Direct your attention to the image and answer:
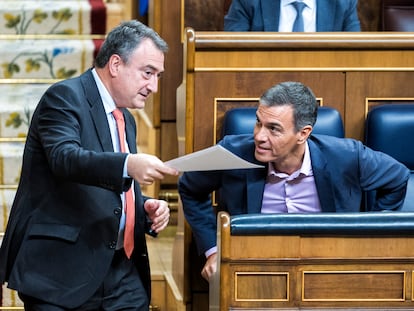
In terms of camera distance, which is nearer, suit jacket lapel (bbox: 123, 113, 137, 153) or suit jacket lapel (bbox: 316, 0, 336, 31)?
suit jacket lapel (bbox: 123, 113, 137, 153)

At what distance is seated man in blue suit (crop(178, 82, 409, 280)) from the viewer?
5.45 ft

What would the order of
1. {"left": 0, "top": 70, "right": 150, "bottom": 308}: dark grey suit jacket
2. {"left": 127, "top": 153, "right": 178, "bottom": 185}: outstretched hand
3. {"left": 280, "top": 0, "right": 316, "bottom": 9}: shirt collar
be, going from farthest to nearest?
{"left": 280, "top": 0, "right": 316, "bottom": 9}: shirt collar, {"left": 0, "top": 70, "right": 150, "bottom": 308}: dark grey suit jacket, {"left": 127, "top": 153, "right": 178, "bottom": 185}: outstretched hand

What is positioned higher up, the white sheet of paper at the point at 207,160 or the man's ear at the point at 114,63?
the man's ear at the point at 114,63

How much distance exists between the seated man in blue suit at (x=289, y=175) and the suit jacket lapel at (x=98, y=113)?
26cm

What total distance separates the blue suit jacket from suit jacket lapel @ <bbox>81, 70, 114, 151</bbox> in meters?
0.26

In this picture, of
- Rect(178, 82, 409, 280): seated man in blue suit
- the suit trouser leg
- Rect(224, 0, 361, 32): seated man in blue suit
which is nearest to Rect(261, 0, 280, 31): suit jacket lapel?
Rect(224, 0, 361, 32): seated man in blue suit

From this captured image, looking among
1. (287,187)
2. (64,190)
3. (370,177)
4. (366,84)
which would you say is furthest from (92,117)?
(366,84)

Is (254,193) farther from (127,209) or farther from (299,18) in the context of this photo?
(299,18)

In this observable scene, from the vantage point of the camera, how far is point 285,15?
2.09 m

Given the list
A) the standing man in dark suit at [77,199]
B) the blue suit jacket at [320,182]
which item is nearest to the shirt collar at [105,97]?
the standing man in dark suit at [77,199]

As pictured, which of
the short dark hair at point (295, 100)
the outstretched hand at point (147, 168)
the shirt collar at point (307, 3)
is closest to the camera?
the outstretched hand at point (147, 168)

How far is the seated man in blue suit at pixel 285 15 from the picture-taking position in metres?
2.10

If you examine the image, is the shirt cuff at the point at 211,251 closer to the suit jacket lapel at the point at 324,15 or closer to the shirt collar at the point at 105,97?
the shirt collar at the point at 105,97

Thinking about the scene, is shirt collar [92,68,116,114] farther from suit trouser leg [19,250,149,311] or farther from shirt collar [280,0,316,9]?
shirt collar [280,0,316,9]
